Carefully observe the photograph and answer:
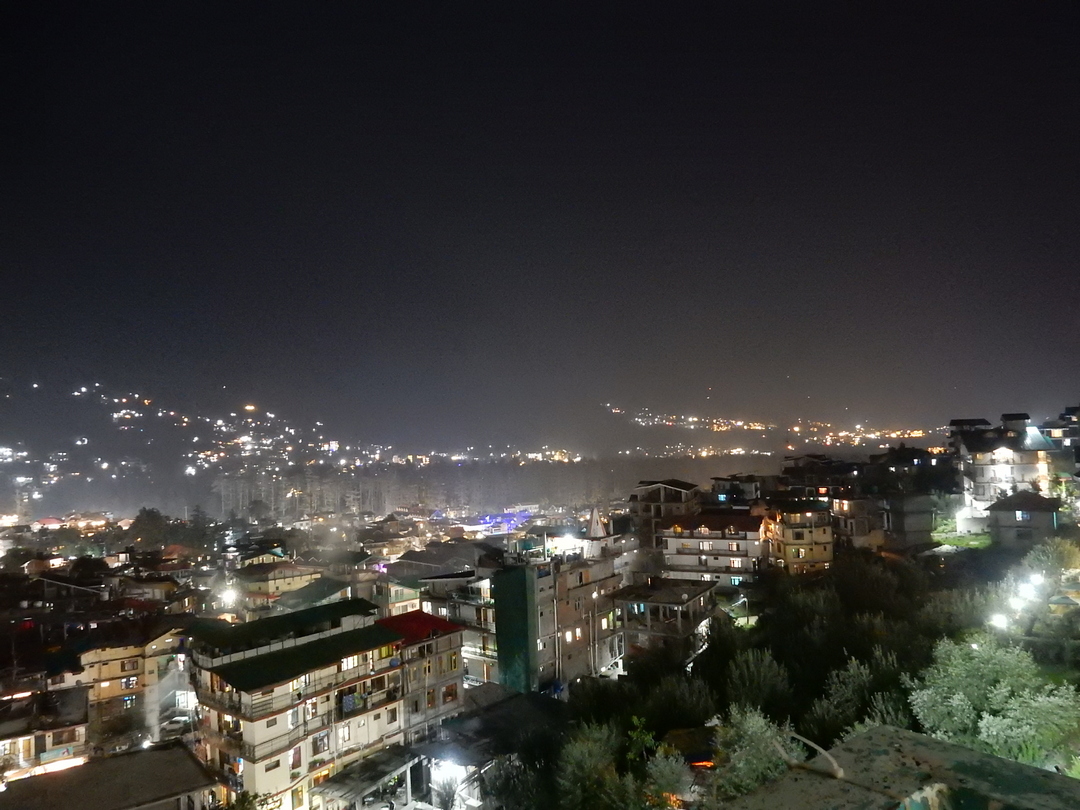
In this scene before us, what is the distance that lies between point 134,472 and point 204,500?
11.9m

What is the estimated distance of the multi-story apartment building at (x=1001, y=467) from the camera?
1859 cm

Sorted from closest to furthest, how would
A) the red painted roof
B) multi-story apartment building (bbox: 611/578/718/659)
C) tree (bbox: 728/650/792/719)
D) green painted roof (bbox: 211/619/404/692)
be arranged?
tree (bbox: 728/650/792/719) → green painted roof (bbox: 211/619/404/692) → the red painted roof → multi-story apartment building (bbox: 611/578/718/659)

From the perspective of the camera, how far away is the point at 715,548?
17703 mm

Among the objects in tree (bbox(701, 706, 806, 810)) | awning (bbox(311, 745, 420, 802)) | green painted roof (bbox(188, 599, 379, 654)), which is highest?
tree (bbox(701, 706, 806, 810))

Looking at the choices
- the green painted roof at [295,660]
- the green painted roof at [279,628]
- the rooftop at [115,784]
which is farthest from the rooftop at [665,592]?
the rooftop at [115,784]

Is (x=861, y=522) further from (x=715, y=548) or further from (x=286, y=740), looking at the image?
(x=286, y=740)

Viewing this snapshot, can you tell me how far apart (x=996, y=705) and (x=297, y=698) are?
356 inches

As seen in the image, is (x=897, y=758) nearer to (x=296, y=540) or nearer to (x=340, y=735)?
(x=340, y=735)

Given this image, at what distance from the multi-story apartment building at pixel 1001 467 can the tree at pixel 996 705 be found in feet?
42.7

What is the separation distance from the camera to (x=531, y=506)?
46.9m

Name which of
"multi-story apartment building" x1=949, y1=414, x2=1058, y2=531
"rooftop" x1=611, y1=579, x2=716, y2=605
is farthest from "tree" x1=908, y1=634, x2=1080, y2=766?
"multi-story apartment building" x1=949, y1=414, x2=1058, y2=531

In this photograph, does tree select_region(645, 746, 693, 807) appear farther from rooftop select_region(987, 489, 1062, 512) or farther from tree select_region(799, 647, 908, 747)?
rooftop select_region(987, 489, 1062, 512)

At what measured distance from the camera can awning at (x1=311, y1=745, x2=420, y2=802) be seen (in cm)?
924

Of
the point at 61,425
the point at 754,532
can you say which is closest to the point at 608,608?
the point at 754,532
